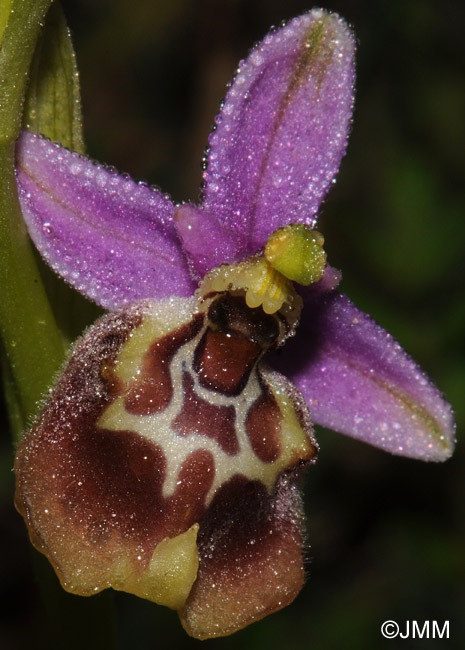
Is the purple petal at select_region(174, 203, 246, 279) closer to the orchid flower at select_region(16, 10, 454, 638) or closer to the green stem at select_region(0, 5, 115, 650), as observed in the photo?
the orchid flower at select_region(16, 10, 454, 638)

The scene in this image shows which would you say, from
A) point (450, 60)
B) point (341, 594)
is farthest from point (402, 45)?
point (341, 594)

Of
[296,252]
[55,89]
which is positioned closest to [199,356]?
[296,252]

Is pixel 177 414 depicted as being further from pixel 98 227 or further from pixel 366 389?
pixel 366 389

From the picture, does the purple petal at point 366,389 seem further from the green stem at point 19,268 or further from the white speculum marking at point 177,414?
the green stem at point 19,268

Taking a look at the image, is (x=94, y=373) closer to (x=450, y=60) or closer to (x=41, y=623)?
(x=41, y=623)

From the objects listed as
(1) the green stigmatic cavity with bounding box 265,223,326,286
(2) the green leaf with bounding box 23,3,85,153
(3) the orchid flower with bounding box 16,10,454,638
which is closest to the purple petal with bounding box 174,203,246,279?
(3) the orchid flower with bounding box 16,10,454,638
